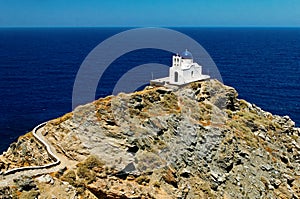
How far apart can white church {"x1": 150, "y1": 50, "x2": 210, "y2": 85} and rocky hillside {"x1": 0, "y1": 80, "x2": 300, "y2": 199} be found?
1.57 metres

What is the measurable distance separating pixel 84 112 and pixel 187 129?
11892 millimetres

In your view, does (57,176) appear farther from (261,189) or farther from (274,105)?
(274,105)

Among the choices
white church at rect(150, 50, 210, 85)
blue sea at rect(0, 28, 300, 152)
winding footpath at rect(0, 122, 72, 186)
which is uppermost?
white church at rect(150, 50, 210, 85)

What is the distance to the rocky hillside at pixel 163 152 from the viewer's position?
109 feet

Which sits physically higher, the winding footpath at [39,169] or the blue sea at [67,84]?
the winding footpath at [39,169]

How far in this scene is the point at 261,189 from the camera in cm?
4106

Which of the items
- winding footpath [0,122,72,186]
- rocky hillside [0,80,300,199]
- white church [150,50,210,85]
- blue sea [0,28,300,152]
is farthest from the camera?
blue sea [0,28,300,152]

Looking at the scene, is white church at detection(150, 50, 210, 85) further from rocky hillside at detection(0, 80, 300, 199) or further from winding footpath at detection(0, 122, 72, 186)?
winding footpath at detection(0, 122, 72, 186)

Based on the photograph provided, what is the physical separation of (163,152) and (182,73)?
1557cm

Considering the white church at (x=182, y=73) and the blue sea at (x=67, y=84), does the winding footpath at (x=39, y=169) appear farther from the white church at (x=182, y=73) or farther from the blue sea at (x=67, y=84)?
the blue sea at (x=67, y=84)

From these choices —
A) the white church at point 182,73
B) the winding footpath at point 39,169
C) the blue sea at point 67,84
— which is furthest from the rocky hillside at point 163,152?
the blue sea at point 67,84

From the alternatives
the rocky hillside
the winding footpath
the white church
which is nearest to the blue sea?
the winding footpath

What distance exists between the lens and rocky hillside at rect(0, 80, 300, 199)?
33375mm

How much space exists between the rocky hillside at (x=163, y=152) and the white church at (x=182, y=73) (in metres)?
1.57
